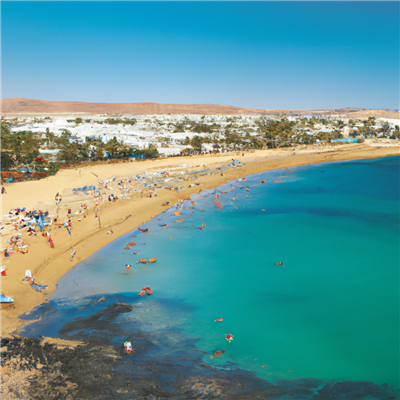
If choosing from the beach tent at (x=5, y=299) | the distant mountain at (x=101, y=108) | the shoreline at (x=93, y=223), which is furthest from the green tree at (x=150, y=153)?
the distant mountain at (x=101, y=108)

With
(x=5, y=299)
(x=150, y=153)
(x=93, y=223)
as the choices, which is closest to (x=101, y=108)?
(x=150, y=153)

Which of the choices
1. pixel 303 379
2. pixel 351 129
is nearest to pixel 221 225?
pixel 303 379

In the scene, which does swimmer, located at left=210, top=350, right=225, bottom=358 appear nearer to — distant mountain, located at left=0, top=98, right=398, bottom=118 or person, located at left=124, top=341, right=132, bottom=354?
person, located at left=124, top=341, right=132, bottom=354

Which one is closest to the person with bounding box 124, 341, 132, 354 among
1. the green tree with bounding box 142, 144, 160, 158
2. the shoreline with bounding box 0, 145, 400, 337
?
the shoreline with bounding box 0, 145, 400, 337

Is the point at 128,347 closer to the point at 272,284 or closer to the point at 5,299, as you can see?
the point at 5,299

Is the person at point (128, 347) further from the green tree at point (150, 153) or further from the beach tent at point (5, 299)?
the green tree at point (150, 153)
